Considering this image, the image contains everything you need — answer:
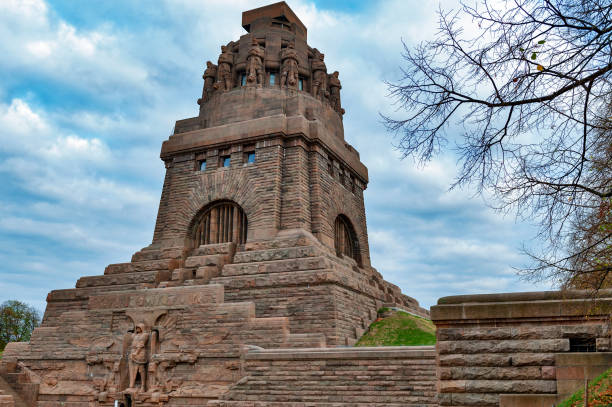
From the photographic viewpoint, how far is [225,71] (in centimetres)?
2761

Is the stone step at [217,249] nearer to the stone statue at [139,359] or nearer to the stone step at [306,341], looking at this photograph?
the stone statue at [139,359]

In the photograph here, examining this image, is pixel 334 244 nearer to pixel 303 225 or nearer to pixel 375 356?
pixel 303 225

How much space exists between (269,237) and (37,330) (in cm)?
937

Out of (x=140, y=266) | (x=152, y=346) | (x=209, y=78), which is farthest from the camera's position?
(x=209, y=78)

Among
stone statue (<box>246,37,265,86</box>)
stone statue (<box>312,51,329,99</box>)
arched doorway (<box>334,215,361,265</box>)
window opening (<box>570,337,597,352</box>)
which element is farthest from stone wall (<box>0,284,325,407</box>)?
stone statue (<box>312,51,329,99</box>)

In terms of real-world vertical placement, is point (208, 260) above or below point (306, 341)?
above

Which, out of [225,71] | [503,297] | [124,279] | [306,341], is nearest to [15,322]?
[124,279]

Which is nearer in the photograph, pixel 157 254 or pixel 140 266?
pixel 140 266

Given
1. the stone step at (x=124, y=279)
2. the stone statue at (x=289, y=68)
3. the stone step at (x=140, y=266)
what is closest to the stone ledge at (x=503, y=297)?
the stone step at (x=124, y=279)

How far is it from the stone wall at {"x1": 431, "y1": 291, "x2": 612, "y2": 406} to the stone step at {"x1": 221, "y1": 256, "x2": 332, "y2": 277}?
10345 millimetres

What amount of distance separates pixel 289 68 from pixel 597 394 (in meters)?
22.1

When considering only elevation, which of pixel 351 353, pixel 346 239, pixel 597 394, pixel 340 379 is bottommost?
pixel 340 379

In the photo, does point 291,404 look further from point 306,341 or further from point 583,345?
point 583,345

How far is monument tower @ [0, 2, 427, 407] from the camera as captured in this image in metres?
17.2
